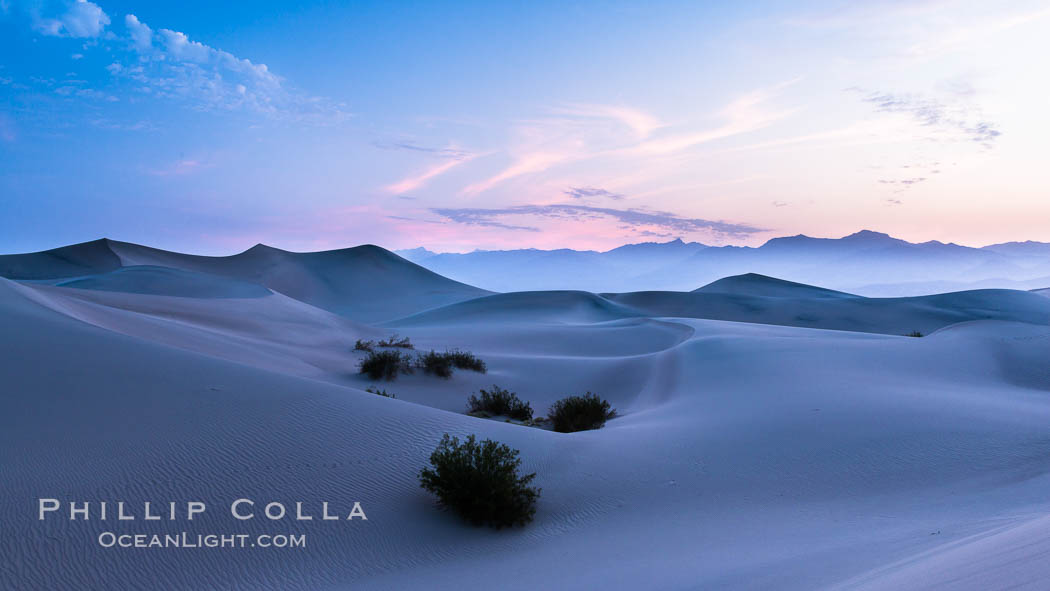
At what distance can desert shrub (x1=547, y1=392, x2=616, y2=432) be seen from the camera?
1142cm

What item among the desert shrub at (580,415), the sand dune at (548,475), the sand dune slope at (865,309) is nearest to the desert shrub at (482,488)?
the sand dune at (548,475)

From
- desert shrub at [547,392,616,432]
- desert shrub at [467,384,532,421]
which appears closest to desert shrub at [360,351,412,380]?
desert shrub at [467,384,532,421]

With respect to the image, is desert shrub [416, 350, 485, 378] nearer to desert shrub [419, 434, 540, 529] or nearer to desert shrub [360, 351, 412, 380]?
desert shrub [360, 351, 412, 380]

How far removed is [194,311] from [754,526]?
2027 centimetres

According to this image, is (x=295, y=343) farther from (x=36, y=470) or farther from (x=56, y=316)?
(x=36, y=470)

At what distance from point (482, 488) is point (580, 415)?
5.84m

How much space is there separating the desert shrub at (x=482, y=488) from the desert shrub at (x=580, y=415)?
17.4 feet

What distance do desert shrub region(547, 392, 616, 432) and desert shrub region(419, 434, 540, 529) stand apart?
530 cm

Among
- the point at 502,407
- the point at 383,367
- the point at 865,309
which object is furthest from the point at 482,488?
the point at 865,309

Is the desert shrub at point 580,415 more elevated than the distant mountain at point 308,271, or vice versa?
the distant mountain at point 308,271

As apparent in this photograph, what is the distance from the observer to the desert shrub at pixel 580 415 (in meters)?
11.4

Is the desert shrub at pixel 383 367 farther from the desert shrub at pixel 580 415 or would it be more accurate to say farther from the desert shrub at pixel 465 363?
the desert shrub at pixel 580 415

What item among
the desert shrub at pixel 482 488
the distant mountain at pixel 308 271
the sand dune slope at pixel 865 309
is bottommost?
the desert shrub at pixel 482 488

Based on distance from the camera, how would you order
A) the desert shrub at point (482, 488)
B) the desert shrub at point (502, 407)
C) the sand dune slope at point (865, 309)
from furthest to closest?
1. the sand dune slope at point (865, 309)
2. the desert shrub at point (502, 407)
3. the desert shrub at point (482, 488)
